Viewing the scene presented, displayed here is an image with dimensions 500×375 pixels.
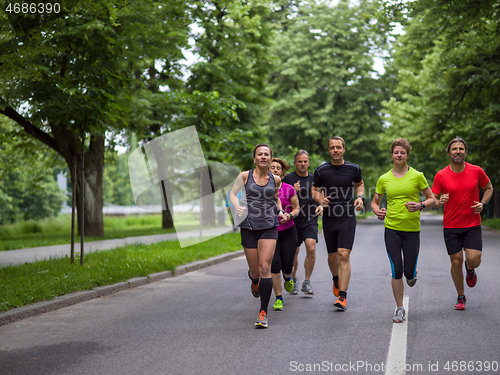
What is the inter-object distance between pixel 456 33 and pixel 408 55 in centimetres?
1360

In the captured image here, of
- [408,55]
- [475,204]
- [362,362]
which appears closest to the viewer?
[362,362]

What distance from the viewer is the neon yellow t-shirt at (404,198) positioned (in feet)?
19.5

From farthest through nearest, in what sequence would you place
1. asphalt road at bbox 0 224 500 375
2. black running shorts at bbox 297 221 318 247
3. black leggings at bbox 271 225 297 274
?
1. black running shorts at bbox 297 221 318 247
2. black leggings at bbox 271 225 297 274
3. asphalt road at bbox 0 224 500 375

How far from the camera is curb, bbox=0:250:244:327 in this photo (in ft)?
20.8

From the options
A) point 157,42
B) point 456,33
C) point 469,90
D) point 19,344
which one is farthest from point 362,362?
point 469,90

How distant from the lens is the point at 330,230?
6.82m

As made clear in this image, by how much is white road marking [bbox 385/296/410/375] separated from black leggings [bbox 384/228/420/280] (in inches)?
21.8

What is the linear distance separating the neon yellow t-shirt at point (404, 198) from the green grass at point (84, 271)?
4.62m

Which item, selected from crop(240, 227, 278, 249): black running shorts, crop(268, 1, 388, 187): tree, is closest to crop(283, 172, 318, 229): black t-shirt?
crop(240, 227, 278, 249): black running shorts

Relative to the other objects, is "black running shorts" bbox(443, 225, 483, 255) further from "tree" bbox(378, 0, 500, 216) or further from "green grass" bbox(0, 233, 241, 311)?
"tree" bbox(378, 0, 500, 216)

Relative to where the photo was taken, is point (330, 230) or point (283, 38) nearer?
point (330, 230)

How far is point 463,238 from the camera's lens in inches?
251

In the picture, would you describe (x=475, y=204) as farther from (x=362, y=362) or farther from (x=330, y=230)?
(x=362, y=362)

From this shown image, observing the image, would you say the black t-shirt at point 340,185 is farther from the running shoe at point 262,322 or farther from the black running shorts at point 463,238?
→ the running shoe at point 262,322
